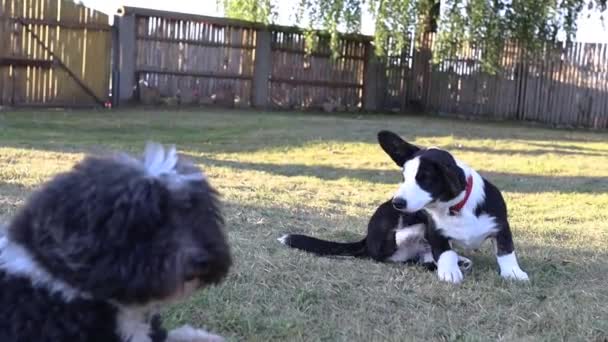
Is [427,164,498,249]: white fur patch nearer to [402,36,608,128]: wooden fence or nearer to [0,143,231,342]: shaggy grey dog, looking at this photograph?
[0,143,231,342]: shaggy grey dog

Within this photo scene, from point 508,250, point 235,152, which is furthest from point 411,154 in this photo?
point 235,152

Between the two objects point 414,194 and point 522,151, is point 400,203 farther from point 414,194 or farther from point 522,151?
point 522,151

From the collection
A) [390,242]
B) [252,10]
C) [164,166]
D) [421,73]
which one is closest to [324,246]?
[390,242]

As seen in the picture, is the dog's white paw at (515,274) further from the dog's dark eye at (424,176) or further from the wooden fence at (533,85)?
the wooden fence at (533,85)

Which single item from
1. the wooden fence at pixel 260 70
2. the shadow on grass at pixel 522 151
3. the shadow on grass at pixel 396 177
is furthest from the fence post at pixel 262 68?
the shadow on grass at pixel 396 177

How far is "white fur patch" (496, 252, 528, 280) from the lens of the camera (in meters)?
5.37

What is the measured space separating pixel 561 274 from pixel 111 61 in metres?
16.3

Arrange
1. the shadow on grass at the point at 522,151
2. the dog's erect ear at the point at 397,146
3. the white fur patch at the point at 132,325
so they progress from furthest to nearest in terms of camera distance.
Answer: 1. the shadow on grass at the point at 522,151
2. the dog's erect ear at the point at 397,146
3. the white fur patch at the point at 132,325

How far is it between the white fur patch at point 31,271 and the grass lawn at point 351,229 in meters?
1.35

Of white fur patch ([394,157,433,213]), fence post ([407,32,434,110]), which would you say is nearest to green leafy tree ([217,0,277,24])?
fence post ([407,32,434,110])

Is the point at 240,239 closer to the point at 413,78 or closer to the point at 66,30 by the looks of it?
the point at 66,30

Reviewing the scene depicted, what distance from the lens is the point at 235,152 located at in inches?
499

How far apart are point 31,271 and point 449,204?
3.11 m

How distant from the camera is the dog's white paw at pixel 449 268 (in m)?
5.27
